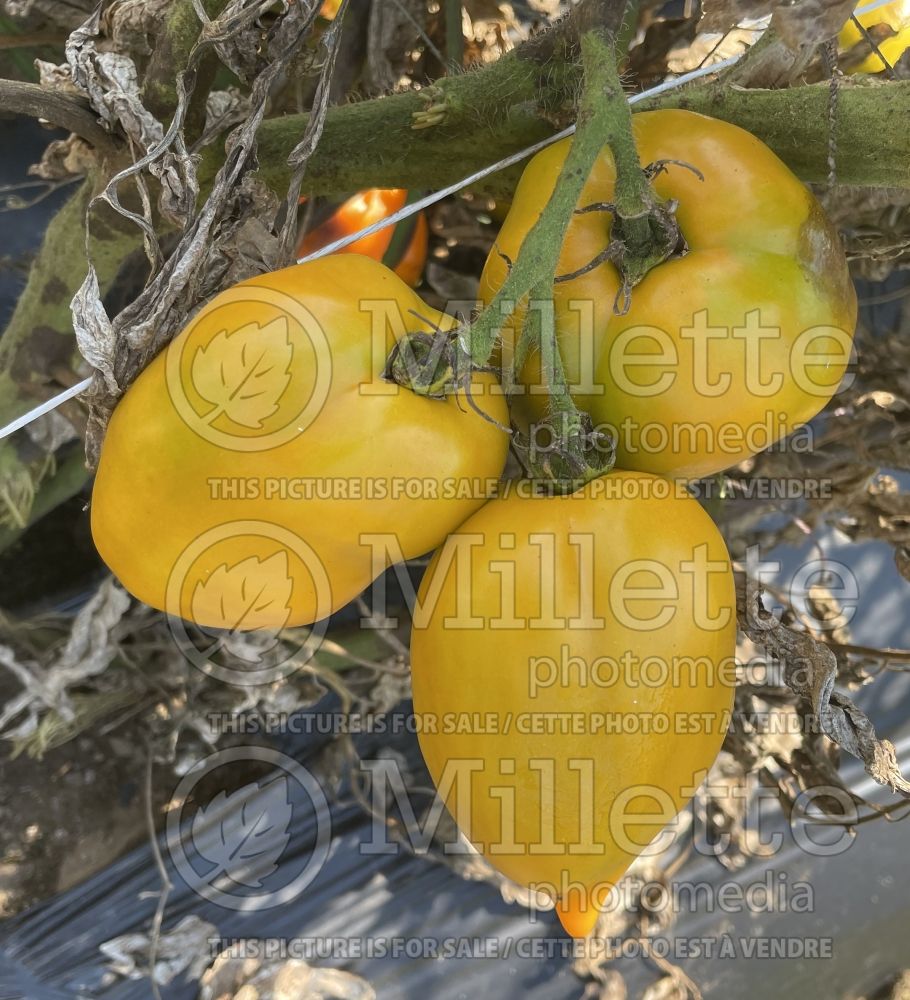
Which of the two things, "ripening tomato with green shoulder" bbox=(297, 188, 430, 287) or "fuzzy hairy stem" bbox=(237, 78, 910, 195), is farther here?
"ripening tomato with green shoulder" bbox=(297, 188, 430, 287)

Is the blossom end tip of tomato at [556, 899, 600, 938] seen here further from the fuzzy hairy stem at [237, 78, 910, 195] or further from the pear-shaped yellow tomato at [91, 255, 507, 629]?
the fuzzy hairy stem at [237, 78, 910, 195]

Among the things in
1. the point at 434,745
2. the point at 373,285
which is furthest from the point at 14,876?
the point at 373,285

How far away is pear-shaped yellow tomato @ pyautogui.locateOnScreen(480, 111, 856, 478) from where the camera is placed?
0.59m

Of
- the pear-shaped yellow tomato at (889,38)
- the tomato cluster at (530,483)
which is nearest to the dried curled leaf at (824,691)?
the tomato cluster at (530,483)

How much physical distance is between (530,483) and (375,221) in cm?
64

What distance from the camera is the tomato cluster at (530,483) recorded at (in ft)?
1.84

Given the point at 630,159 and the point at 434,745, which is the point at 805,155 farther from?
the point at 434,745
